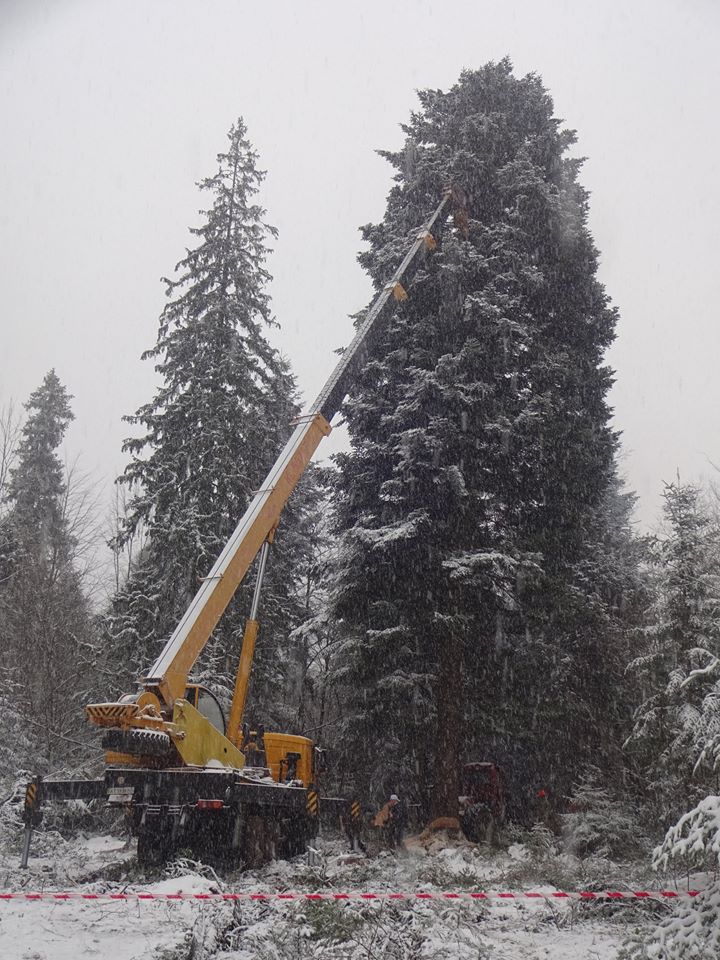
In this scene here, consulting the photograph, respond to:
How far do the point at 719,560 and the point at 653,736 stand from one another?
9.54 ft

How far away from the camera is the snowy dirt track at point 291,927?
576cm

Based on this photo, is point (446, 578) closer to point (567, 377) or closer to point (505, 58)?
point (567, 377)

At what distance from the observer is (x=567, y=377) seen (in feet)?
58.9

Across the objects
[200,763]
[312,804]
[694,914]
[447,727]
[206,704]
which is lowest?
[312,804]

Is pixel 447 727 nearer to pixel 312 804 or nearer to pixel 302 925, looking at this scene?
pixel 312 804

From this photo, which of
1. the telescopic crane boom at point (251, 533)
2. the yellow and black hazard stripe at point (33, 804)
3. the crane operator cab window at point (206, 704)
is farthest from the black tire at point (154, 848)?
the telescopic crane boom at point (251, 533)

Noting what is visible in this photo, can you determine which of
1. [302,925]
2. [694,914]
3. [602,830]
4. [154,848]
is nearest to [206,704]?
[154,848]

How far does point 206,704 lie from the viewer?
11.9m

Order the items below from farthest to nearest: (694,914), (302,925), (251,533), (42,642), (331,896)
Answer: (42,642) → (251,533) → (331,896) → (302,925) → (694,914)

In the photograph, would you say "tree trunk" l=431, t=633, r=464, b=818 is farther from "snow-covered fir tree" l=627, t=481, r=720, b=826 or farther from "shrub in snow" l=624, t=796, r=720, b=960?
"shrub in snow" l=624, t=796, r=720, b=960

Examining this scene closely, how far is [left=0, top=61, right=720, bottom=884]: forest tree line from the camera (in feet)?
47.6

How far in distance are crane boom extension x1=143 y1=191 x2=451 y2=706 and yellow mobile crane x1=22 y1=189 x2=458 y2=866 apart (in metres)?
0.02

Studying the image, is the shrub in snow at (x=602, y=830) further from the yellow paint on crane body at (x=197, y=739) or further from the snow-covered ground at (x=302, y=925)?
the yellow paint on crane body at (x=197, y=739)

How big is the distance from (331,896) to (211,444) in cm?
1259
